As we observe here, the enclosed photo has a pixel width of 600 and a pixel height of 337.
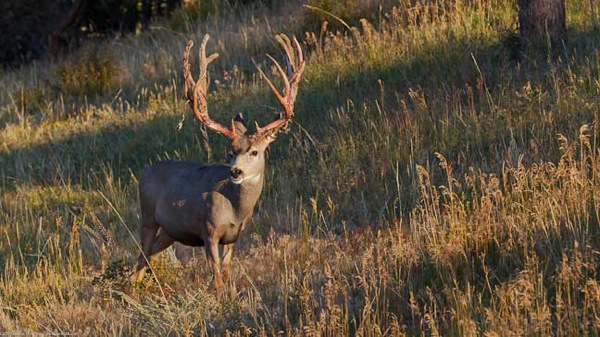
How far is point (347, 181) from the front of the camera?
35.9 ft

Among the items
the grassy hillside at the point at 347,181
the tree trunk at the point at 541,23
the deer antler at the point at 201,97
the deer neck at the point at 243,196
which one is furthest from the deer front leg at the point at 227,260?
the tree trunk at the point at 541,23

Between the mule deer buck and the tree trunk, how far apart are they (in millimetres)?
3771

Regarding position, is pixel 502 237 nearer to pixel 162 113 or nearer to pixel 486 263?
pixel 486 263

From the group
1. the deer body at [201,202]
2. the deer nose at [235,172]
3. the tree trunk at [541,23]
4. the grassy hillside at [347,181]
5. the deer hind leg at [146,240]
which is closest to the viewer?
the grassy hillside at [347,181]

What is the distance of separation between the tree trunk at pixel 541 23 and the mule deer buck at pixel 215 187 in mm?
3771

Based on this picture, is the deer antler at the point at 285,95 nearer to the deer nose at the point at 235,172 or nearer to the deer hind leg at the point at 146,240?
the deer nose at the point at 235,172

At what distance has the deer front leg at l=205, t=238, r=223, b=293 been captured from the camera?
8531 mm

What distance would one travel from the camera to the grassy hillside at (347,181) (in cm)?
791

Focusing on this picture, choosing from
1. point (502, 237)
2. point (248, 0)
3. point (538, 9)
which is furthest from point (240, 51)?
point (502, 237)

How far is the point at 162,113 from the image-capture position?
47.1ft

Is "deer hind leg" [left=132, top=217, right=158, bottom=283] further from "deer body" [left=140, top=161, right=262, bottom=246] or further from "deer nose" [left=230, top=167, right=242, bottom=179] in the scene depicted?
"deer nose" [left=230, top=167, right=242, bottom=179]

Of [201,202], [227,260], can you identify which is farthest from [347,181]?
[201,202]

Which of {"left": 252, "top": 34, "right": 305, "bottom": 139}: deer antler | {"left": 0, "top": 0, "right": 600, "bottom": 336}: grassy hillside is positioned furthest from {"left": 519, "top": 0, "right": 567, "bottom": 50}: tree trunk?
{"left": 252, "top": 34, "right": 305, "bottom": 139}: deer antler

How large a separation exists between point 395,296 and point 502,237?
0.87 meters
